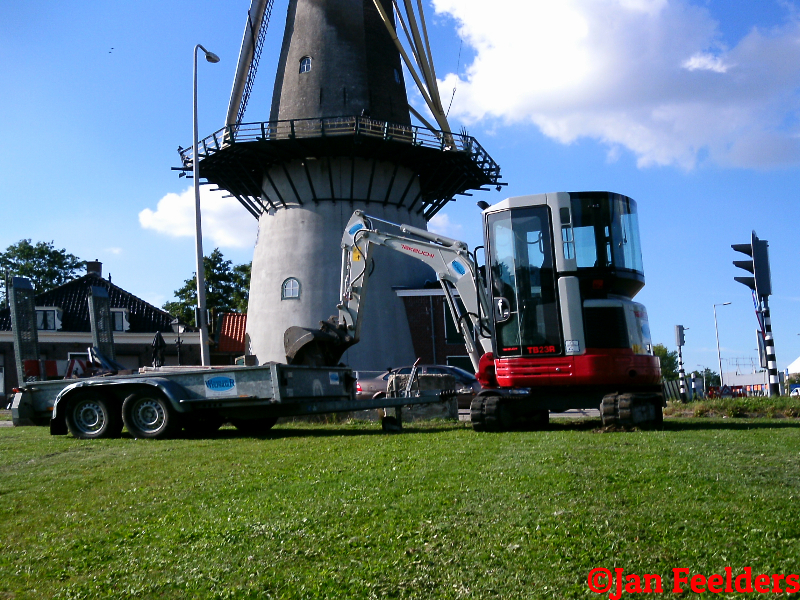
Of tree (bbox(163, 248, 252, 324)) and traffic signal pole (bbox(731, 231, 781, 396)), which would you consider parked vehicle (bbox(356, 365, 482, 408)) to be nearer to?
traffic signal pole (bbox(731, 231, 781, 396))

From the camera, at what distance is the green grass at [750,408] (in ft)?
49.2

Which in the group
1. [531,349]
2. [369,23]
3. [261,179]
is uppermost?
[369,23]

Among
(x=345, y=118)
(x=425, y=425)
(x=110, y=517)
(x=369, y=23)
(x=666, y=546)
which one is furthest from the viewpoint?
(x=369, y=23)

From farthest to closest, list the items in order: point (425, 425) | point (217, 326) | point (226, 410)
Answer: point (217, 326) < point (425, 425) < point (226, 410)

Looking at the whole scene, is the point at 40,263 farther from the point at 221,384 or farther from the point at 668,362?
the point at 668,362

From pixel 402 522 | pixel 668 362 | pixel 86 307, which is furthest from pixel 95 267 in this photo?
pixel 668 362

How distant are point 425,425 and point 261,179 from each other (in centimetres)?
2075

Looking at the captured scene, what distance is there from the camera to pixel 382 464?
8.02 m

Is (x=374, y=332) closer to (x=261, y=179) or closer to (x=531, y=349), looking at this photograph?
(x=261, y=179)

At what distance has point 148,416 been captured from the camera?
1337 cm

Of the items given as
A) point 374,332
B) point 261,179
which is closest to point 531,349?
point 374,332

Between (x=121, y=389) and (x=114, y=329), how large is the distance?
27.7 m

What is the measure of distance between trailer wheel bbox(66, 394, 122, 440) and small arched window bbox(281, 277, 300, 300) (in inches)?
700

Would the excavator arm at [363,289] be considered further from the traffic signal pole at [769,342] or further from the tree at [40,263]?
the tree at [40,263]
